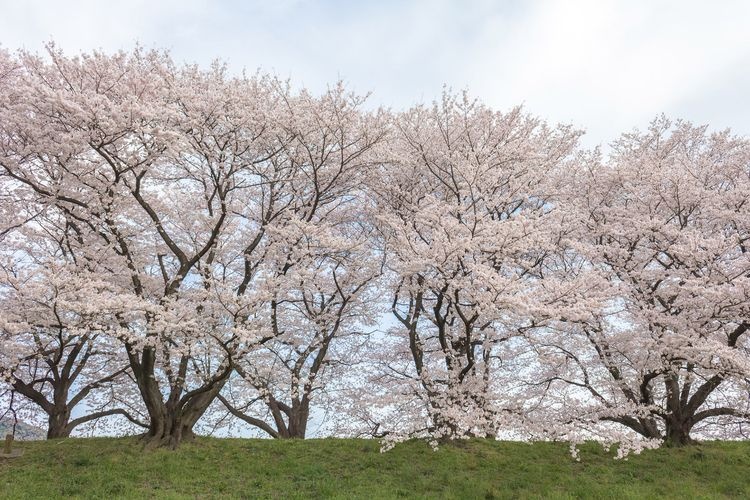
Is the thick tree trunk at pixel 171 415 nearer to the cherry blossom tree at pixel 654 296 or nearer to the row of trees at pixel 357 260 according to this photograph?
the row of trees at pixel 357 260

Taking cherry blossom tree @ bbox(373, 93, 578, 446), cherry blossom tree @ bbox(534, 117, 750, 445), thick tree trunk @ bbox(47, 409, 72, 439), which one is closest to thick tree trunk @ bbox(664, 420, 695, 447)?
cherry blossom tree @ bbox(534, 117, 750, 445)

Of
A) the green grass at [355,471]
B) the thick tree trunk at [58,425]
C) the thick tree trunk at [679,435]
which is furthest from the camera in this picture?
the thick tree trunk at [58,425]

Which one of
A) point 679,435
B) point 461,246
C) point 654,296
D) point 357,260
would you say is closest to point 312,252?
point 357,260

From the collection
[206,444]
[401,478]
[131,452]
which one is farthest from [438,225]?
[131,452]

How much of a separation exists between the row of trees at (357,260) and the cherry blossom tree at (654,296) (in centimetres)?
10

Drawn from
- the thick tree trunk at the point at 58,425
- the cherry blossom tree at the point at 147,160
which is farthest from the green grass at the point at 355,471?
the thick tree trunk at the point at 58,425

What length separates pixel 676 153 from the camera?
70.6 ft

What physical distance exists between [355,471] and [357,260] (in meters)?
6.75

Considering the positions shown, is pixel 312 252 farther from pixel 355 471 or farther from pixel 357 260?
pixel 355 471

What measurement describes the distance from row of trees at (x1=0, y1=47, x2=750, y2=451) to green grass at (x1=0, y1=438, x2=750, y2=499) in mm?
1159

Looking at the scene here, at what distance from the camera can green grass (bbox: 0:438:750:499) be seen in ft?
40.6

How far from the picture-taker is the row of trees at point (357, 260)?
1316cm

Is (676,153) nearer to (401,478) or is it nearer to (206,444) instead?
(401,478)

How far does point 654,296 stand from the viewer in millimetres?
16266
